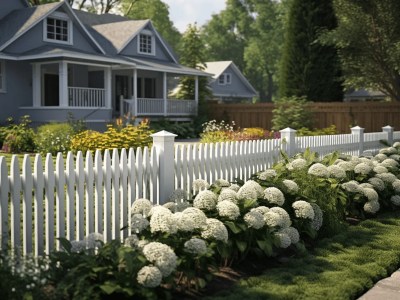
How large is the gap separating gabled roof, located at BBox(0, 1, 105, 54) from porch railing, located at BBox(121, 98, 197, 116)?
16.3 feet

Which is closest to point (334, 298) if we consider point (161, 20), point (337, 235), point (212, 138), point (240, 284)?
point (240, 284)

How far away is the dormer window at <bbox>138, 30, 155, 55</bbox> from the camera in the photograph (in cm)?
2883

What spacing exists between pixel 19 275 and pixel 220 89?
46.9 meters

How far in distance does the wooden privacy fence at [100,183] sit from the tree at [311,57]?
19.0 meters

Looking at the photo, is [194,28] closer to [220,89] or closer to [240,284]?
[220,89]

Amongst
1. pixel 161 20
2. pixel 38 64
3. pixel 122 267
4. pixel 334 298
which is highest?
pixel 161 20

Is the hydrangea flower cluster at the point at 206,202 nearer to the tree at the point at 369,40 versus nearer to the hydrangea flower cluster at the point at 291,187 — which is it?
the hydrangea flower cluster at the point at 291,187

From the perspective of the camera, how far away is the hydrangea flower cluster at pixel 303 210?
579cm

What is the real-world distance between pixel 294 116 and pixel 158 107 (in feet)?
22.3

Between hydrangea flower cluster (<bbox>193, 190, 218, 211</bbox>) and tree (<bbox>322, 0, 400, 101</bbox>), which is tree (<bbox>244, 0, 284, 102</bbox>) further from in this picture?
hydrangea flower cluster (<bbox>193, 190, 218, 211</bbox>)

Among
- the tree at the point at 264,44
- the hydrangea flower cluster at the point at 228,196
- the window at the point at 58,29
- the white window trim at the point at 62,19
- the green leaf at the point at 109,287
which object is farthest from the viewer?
the tree at the point at 264,44

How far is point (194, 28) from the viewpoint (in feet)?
110

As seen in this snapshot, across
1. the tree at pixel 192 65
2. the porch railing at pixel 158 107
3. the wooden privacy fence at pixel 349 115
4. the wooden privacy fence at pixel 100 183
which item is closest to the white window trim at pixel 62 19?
the porch railing at pixel 158 107


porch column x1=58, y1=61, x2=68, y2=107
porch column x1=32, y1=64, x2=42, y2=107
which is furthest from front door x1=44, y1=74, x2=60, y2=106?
porch column x1=58, y1=61, x2=68, y2=107
